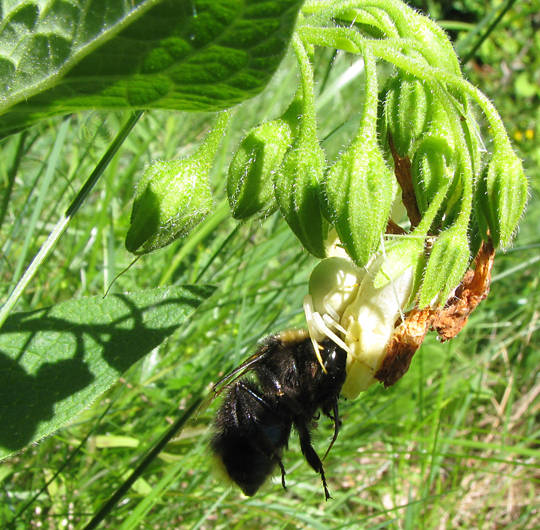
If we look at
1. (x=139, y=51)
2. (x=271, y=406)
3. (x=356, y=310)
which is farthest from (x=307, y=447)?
(x=139, y=51)

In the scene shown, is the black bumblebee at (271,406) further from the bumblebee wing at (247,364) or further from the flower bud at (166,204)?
the flower bud at (166,204)

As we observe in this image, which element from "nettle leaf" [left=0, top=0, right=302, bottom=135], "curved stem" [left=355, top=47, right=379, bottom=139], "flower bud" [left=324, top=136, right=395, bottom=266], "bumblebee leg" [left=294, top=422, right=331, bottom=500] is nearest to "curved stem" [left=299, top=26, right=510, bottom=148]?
"curved stem" [left=355, top=47, right=379, bottom=139]

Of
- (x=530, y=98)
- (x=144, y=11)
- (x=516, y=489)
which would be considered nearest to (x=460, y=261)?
(x=144, y=11)

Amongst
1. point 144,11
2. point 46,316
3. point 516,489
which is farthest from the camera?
point 516,489

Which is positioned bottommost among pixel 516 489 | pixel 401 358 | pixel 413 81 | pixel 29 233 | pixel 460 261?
pixel 516 489

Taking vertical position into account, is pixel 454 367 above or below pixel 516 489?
above

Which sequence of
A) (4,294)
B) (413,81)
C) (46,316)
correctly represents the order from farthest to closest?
(4,294)
(46,316)
(413,81)

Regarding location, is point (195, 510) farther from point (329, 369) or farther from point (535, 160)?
point (535, 160)

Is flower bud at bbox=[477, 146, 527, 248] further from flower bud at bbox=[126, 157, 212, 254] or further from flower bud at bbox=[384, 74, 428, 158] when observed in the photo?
flower bud at bbox=[126, 157, 212, 254]
